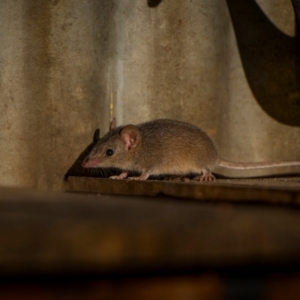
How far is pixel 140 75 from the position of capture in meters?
5.82

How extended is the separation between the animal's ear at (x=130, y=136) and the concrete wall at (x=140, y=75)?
0.24 metres

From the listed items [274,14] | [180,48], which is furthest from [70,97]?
[274,14]

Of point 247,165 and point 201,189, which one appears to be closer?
point 201,189

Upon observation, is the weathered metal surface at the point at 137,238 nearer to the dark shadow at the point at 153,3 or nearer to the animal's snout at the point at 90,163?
the animal's snout at the point at 90,163

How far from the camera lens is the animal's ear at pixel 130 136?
5.45 metres

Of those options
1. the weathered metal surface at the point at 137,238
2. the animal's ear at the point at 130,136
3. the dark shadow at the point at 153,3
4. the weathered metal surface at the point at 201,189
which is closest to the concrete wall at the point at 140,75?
the dark shadow at the point at 153,3

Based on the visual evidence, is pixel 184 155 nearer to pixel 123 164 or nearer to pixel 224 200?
pixel 123 164

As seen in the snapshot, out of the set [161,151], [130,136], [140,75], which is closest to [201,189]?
[130,136]

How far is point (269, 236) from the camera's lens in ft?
6.79

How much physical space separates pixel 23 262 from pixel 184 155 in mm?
4176

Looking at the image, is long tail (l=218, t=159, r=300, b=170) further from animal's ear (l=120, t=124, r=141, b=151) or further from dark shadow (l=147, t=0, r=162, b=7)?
dark shadow (l=147, t=0, r=162, b=7)

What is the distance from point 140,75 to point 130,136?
0.53 meters

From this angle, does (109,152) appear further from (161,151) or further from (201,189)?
(201,189)

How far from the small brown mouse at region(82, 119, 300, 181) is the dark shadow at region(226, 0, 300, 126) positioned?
77cm
